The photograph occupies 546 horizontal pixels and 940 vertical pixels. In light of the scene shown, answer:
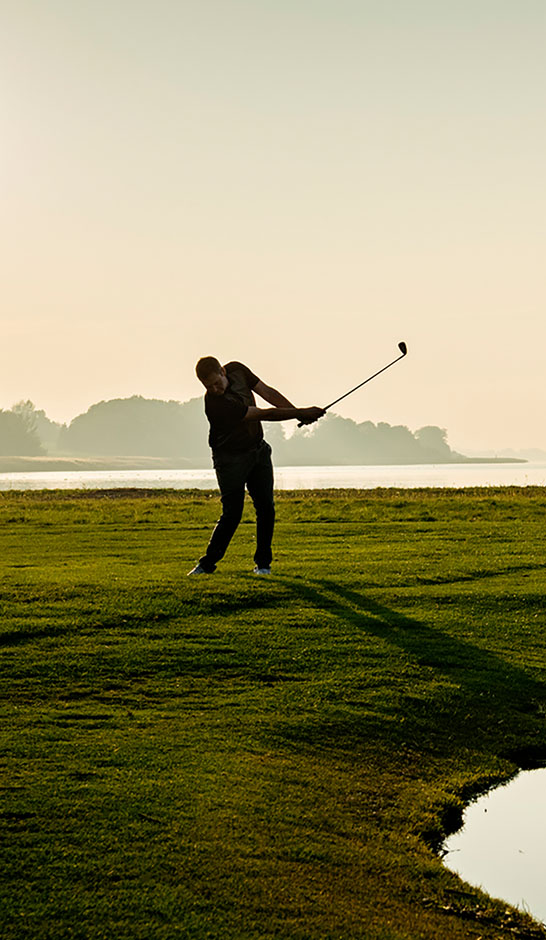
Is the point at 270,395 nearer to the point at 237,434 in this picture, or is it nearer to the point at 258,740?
the point at 237,434

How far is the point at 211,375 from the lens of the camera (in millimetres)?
13539

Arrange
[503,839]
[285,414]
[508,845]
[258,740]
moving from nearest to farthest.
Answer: [508,845]
[503,839]
[258,740]
[285,414]

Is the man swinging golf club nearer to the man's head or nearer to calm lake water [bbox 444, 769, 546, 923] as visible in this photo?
the man's head

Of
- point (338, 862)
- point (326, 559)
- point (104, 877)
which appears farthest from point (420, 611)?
point (104, 877)

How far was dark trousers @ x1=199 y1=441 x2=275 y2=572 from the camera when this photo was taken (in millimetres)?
14180

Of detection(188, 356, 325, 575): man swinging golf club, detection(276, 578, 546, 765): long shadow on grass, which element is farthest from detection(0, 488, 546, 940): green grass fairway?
detection(188, 356, 325, 575): man swinging golf club

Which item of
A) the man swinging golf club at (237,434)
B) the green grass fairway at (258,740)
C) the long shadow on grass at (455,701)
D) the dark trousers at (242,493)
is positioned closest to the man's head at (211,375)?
the man swinging golf club at (237,434)

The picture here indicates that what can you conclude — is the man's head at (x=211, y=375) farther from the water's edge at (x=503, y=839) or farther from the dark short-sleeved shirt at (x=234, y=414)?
the water's edge at (x=503, y=839)

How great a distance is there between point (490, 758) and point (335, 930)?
3674mm

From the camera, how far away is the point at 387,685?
380 inches

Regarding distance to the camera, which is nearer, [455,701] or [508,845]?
[508,845]

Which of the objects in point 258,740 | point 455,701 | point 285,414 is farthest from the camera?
point 285,414

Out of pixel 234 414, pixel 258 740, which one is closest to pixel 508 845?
pixel 258 740

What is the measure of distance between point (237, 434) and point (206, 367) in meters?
1.23
